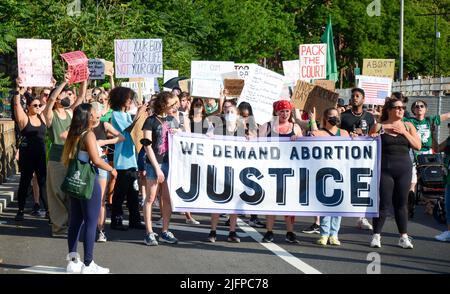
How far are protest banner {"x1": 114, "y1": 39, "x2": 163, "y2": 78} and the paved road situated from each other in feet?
19.6

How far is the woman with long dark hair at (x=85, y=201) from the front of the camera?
8812 mm

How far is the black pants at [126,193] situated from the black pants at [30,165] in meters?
1.47

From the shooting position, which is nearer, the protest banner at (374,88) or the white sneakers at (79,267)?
the white sneakers at (79,267)

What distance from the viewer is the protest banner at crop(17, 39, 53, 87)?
15.4 meters

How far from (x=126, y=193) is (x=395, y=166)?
3.57 metres

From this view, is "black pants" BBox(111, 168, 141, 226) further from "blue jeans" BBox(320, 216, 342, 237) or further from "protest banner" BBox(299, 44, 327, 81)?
"protest banner" BBox(299, 44, 327, 81)

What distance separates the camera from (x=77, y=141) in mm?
8961

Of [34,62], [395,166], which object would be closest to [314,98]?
[395,166]

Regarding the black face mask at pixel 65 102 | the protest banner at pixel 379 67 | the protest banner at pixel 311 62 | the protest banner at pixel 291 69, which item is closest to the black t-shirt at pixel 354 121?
the black face mask at pixel 65 102

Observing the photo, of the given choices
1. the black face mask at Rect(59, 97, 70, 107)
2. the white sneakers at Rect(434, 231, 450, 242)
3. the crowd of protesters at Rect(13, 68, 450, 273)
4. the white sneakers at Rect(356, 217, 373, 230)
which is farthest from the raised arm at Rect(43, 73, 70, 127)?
the white sneakers at Rect(434, 231, 450, 242)

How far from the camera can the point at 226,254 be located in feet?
33.3

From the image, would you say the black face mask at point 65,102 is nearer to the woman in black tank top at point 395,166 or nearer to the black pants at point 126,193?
the black pants at point 126,193
